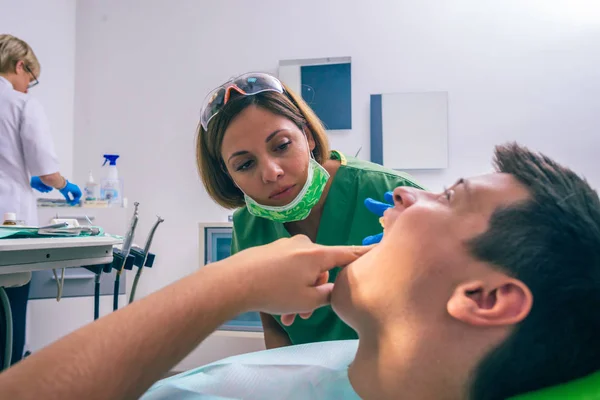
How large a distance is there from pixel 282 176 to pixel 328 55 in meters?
2.04

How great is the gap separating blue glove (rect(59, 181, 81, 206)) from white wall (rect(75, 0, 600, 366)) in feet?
2.50

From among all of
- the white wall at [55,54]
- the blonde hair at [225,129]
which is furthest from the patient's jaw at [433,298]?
the white wall at [55,54]

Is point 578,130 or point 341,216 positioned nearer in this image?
point 341,216

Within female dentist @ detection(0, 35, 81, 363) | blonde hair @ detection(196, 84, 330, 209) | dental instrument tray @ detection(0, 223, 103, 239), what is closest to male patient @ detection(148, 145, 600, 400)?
blonde hair @ detection(196, 84, 330, 209)

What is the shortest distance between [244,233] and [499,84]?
2.23 meters

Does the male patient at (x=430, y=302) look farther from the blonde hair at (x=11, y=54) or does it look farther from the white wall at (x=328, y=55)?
the white wall at (x=328, y=55)

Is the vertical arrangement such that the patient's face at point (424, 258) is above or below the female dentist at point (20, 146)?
below

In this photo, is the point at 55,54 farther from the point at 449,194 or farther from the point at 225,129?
the point at 449,194

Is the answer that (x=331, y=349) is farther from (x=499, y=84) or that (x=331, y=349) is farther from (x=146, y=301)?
(x=499, y=84)

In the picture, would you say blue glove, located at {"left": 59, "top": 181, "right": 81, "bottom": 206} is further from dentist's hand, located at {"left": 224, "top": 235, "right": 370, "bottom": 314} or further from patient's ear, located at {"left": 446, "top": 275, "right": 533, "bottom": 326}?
patient's ear, located at {"left": 446, "top": 275, "right": 533, "bottom": 326}

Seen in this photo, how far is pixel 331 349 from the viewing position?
2.81ft

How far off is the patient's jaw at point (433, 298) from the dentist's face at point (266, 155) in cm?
44

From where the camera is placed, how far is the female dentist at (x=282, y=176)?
3.34ft

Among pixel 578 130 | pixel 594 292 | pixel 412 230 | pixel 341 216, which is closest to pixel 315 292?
pixel 412 230
